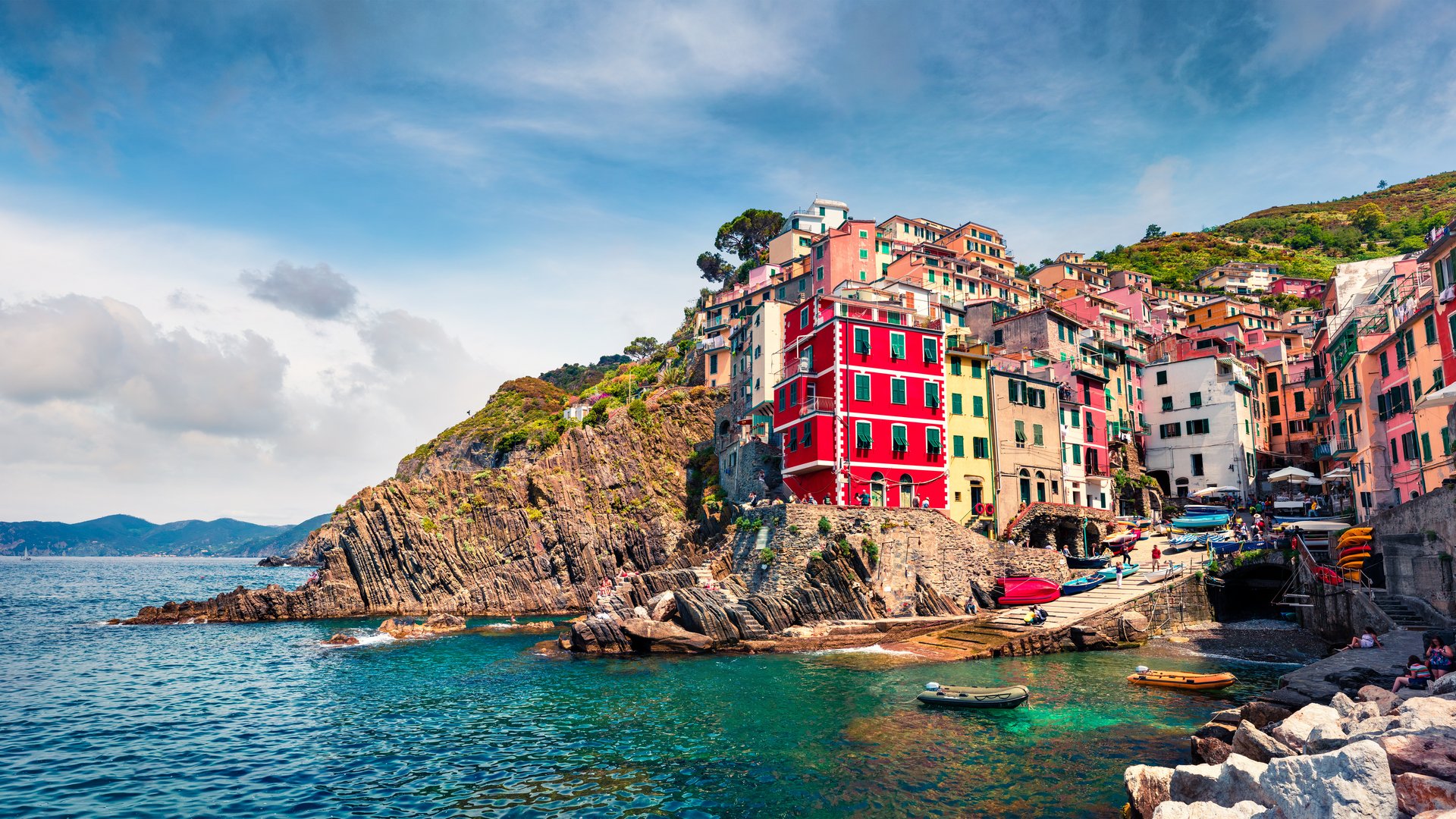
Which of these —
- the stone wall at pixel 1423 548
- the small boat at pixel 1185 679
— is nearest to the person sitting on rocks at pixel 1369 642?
the stone wall at pixel 1423 548

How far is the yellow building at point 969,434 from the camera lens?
53.7 m

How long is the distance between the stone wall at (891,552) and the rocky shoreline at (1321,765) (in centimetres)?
2418

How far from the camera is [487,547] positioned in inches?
2660

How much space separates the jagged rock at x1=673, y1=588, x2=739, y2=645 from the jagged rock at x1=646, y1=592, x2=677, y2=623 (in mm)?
433

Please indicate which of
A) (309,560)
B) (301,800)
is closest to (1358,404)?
(301,800)

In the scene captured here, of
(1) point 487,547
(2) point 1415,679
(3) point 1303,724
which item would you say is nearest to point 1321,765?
(3) point 1303,724

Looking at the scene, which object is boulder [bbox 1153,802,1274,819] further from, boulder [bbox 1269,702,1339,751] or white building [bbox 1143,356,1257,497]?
white building [bbox 1143,356,1257,497]

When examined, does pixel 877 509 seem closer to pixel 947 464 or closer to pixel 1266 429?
pixel 947 464

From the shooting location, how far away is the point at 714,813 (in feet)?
61.7

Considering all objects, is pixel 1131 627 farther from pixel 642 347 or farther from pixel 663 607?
pixel 642 347

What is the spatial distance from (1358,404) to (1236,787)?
1839 inches

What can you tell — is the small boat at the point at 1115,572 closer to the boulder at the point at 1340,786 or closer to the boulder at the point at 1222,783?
the boulder at the point at 1222,783

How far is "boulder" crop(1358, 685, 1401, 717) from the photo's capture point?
1847 centimetres

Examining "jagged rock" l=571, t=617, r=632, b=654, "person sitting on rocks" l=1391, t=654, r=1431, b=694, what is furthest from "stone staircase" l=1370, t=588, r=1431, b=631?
"jagged rock" l=571, t=617, r=632, b=654
